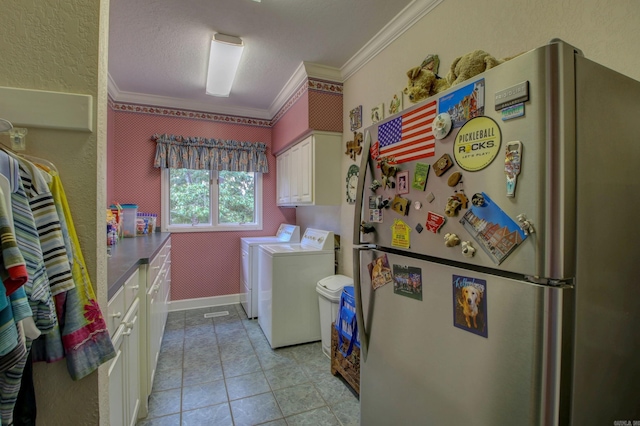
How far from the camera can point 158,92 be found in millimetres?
3406

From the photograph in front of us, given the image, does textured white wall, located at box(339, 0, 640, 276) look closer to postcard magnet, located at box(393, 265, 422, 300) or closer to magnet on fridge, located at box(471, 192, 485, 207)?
magnet on fridge, located at box(471, 192, 485, 207)

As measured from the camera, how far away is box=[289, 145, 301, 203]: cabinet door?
10.6 feet

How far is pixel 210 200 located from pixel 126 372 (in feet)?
8.90

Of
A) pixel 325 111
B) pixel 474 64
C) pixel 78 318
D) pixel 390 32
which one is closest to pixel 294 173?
pixel 325 111

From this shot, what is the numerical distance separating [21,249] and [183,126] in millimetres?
3496

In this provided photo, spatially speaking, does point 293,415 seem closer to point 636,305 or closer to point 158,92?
point 636,305

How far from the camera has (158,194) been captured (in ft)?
12.0

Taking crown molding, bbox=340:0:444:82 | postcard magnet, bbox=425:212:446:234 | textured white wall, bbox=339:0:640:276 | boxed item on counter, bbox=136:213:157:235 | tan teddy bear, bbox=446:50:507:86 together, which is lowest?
boxed item on counter, bbox=136:213:157:235

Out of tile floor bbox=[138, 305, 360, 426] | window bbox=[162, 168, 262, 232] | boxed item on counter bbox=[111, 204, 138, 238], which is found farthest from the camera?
window bbox=[162, 168, 262, 232]

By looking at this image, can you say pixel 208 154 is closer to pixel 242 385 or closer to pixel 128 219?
pixel 128 219

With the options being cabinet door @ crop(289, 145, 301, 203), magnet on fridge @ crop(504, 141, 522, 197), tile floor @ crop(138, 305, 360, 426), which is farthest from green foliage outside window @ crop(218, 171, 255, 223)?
magnet on fridge @ crop(504, 141, 522, 197)

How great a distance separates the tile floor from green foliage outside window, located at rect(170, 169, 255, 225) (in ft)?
4.81

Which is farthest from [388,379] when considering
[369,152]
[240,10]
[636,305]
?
[240,10]

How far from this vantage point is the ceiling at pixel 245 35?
1944 millimetres
